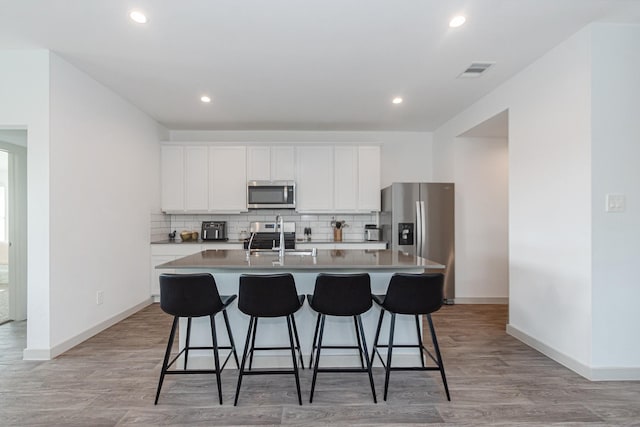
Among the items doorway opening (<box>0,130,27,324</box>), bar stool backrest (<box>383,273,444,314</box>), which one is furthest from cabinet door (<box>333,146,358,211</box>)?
doorway opening (<box>0,130,27,324</box>)

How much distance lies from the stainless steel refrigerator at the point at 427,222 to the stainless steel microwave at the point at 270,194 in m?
1.49

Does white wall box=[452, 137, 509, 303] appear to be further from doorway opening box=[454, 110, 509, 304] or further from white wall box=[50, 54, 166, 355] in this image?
white wall box=[50, 54, 166, 355]

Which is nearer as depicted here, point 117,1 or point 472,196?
point 117,1

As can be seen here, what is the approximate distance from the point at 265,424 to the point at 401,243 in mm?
3177

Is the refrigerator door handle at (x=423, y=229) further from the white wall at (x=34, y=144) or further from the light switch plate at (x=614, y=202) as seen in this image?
the white wall at (x=34, y=144)

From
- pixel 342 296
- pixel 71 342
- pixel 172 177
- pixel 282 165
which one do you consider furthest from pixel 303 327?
pixel 172 177

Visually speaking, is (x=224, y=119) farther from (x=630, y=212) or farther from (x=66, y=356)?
(x=630, y=212)

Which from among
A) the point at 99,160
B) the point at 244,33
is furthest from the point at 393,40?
the point at 99,160

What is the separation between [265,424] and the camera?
2.03m

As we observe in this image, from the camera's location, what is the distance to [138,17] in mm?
2359

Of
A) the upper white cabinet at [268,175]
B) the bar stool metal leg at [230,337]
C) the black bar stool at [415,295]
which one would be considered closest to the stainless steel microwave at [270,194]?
the upper white cabinet at [268,175]

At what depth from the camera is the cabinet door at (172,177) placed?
513 cm

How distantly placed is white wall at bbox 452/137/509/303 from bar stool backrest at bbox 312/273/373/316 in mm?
2980

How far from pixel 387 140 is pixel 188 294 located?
13.8ft
